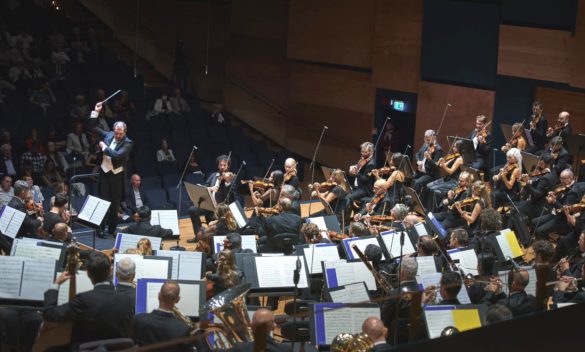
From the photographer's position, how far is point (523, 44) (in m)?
13.6

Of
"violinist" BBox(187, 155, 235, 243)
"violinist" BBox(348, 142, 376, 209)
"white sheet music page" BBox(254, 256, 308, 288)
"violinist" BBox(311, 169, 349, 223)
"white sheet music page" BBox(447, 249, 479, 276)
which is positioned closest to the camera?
"white sheet music page" BBox(254, 256, 308, 288)

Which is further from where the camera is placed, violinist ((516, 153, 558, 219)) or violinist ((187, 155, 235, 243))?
violinist ((187, 155, 235, 243))

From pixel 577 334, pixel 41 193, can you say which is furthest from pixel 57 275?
pixel 41 193

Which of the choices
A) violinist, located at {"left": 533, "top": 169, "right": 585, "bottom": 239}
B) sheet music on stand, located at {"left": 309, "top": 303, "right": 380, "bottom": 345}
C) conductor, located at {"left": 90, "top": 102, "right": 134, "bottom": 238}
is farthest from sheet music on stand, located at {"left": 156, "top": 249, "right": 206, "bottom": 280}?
violinist, located at {"left": 533, "top": 169, "right": 585, "bottom": 239}

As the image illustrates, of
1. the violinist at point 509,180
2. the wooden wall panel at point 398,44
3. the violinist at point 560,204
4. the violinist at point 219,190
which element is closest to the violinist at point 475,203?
the violinist at point 560,204

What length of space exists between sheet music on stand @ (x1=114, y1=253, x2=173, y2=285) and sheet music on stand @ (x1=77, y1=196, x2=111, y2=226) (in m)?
2.57

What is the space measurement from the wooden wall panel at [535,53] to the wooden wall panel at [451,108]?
614mm

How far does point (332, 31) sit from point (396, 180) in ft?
17.1

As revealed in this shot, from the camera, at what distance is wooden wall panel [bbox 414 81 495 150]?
1423cm

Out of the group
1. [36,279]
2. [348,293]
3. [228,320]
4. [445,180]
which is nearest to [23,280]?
[36,279]

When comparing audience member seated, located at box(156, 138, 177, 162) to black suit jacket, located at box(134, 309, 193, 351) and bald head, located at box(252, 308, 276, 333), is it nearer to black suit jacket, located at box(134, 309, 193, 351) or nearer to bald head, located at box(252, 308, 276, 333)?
black suit jacket, located at box(134, 309, 193, 351)

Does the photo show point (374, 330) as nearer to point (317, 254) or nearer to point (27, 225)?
point (317, 254)

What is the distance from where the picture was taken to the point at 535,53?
13508 millimetres

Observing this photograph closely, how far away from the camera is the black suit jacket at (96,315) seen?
5426 mm
